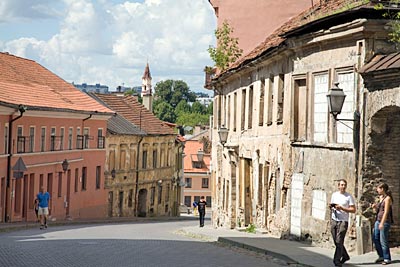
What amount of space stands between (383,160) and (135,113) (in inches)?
2065

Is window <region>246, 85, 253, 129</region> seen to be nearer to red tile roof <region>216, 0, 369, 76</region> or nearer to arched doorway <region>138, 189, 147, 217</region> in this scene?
red tile roof <region>216, 0, 369, 76</region>

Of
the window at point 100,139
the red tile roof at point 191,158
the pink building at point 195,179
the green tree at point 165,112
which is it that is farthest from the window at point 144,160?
the green tree at point 165,112

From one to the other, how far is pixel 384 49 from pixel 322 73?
2.69m

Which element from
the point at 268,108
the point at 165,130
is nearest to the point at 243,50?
the point at 268,108

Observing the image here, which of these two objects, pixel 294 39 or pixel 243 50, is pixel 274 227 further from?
pixel 243 50

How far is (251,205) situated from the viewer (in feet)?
108

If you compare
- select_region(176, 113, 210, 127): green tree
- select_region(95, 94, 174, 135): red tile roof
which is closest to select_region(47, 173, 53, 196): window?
select_region(95, 94, 174, 135): red tile roof

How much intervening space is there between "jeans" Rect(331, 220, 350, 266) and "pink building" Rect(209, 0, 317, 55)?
22.8m

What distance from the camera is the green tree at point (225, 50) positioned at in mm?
41500

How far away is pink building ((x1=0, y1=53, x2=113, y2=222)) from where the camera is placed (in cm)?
4006

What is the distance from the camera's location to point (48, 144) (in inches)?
1829

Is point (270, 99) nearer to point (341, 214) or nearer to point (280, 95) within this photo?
point (280, 95)

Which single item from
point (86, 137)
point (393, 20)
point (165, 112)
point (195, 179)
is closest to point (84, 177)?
point (86, 137)

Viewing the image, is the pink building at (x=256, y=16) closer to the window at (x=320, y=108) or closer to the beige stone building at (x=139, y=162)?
the window at (x=320, y=108)
